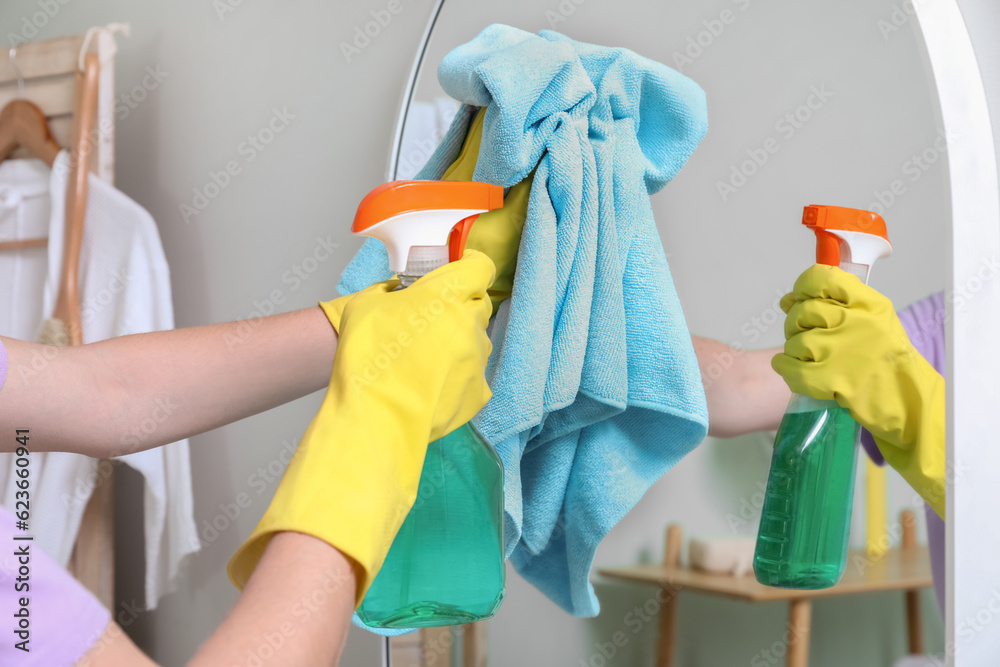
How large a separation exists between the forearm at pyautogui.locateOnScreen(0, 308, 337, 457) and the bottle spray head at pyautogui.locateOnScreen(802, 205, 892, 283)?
35cm

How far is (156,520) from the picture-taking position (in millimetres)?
1127

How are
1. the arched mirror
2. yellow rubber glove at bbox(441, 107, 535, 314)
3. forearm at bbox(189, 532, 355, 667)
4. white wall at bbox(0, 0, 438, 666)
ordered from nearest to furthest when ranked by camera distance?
forearm at bbox(189, 532, 355, 667) < the arched mirror < yellow rubber glove at bbox(441, 107, 535, 314) < white wall at bbox(0, 0, 438, 666)

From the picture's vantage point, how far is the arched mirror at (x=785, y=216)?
0.47 metres

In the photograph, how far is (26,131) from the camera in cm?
122

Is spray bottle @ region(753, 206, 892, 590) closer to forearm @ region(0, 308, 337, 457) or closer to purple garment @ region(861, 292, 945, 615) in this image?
purple garment @ region(861, 292, 945, 615)

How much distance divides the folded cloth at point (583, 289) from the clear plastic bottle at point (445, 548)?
0.05 meters

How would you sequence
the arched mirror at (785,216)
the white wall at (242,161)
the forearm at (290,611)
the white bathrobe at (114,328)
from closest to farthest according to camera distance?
the forearm at (290,611)
the arched mirror at (785,216)
the white wall at (242,161)
the white bathrobe at (114,328)

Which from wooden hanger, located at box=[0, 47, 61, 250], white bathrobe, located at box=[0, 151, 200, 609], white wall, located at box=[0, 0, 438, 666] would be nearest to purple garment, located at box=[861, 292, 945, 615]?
white wall, located at box=[0, 0, 438, 666]

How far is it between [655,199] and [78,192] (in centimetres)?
87

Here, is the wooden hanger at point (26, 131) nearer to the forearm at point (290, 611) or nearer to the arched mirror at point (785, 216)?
the arched mirror at point (785, 216)

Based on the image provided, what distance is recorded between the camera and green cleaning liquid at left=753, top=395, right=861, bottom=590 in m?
0.51

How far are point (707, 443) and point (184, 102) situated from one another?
989 mm

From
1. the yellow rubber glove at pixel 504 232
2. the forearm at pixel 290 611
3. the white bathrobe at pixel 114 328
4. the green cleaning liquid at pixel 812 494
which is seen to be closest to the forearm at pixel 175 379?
the yellow rubber glove at pixel 504 232

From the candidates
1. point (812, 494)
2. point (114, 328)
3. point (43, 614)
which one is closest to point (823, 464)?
point (812, 494)
